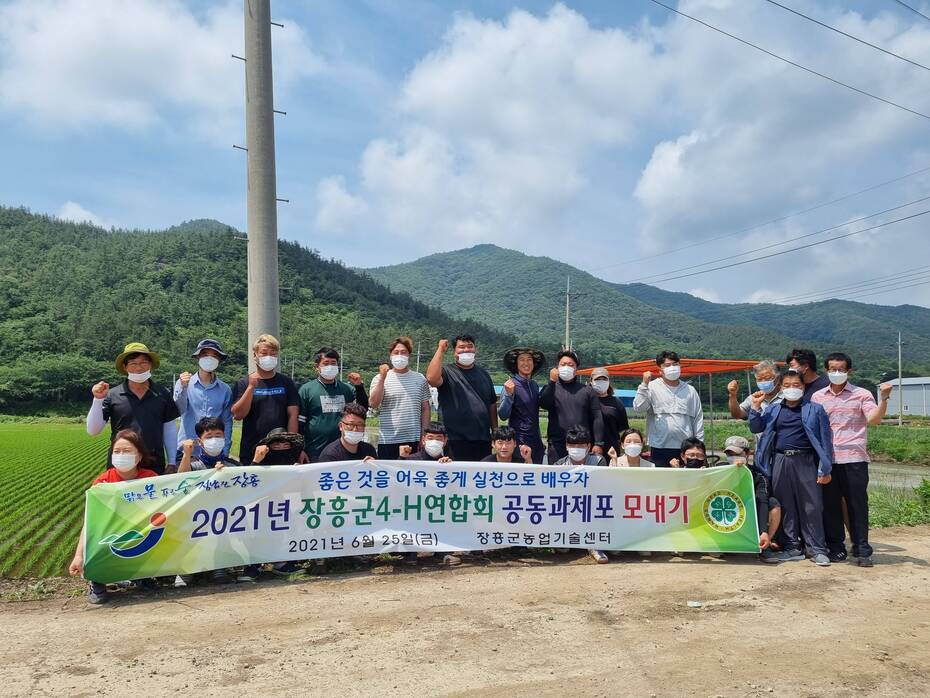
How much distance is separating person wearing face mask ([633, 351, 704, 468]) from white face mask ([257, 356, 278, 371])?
376cm

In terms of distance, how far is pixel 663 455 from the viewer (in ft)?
24.2

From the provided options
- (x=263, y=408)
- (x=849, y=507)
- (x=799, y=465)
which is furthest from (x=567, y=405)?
(x=263, y=408)

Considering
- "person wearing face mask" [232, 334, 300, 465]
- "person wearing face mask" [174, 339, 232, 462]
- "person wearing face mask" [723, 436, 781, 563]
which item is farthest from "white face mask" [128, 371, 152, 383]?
"person wearing face mask" [723, 436, 781, 563]

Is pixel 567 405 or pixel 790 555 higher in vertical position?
pixel 567 405

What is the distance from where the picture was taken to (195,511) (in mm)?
5605

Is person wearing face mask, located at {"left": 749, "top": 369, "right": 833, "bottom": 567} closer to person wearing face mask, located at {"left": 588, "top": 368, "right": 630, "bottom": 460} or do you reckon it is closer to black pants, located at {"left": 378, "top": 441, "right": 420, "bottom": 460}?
person wearing face mask, located at {"left": 588, "top": 368, "right": 630, "bottom": 460}

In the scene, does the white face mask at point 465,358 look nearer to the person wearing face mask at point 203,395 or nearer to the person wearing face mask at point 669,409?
the person wearing face mask at point 669,409

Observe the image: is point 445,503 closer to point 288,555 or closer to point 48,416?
point 288,555

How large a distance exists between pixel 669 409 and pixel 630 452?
74 centimetres

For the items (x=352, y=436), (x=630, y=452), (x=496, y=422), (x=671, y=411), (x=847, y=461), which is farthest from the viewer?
(x=671, y=411)

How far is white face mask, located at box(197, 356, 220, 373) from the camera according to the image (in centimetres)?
613

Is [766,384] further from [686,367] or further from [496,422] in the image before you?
[686,367]

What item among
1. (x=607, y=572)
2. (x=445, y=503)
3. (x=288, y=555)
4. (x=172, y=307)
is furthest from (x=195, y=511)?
(x=172, y=307)

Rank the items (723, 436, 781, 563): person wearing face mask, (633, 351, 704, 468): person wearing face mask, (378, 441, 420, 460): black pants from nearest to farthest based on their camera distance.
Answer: (723, 436, 781, 563): person wearing face mask → (378, 441, 420, 460): black pants → (633, 351, 704, 468): person wearing face mask
